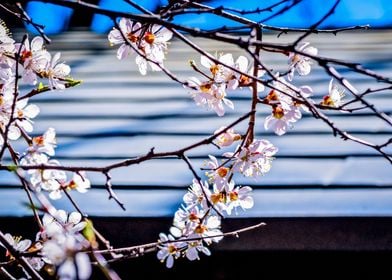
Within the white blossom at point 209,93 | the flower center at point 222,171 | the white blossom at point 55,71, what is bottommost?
the flower center at point 222,171

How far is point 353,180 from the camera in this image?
5.98 feet

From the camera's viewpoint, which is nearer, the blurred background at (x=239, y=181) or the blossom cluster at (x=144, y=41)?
the blossom cluster at (x=144, y=41)

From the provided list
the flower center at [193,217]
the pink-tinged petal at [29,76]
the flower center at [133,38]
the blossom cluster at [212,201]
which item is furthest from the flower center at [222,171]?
the pink-tinged petal at [29,76]

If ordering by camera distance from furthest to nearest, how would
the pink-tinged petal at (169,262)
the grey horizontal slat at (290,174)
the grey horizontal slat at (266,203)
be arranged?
1. the grey horizontal slat at (290,174)
2. the grey horizontal slat at (266,203)
3. the pink-tinged petal at (169,262)

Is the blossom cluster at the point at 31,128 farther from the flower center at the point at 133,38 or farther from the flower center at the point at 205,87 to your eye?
the flower center at the point at 205,87

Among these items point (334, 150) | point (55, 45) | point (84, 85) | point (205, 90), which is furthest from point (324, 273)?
point (55, 45)

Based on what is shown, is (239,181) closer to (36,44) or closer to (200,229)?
(200,229)

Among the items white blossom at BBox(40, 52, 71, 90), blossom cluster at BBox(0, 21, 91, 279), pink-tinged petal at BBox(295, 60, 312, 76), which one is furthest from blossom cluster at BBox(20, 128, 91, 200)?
pink-tinged petal at BBox(295, 60, 312, 76)

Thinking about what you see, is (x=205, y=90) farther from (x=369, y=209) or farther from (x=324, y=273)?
(x=324, y=273)

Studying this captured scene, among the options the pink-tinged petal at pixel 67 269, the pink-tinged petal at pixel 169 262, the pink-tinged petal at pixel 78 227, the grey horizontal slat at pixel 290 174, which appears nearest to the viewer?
the pink-tinged petal at pixel 67 269

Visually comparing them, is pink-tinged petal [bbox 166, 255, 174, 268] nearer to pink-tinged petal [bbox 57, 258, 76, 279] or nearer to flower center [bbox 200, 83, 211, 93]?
flower center [bbox 200, 83, 211, 93]

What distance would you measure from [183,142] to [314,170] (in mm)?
514

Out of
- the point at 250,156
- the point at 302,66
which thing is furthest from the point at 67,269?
the point at 302,66

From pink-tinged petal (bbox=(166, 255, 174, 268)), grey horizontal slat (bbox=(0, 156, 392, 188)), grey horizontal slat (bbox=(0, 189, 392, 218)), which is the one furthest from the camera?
grey horizontal slat (bbox=(0, 156, 392, 188))
